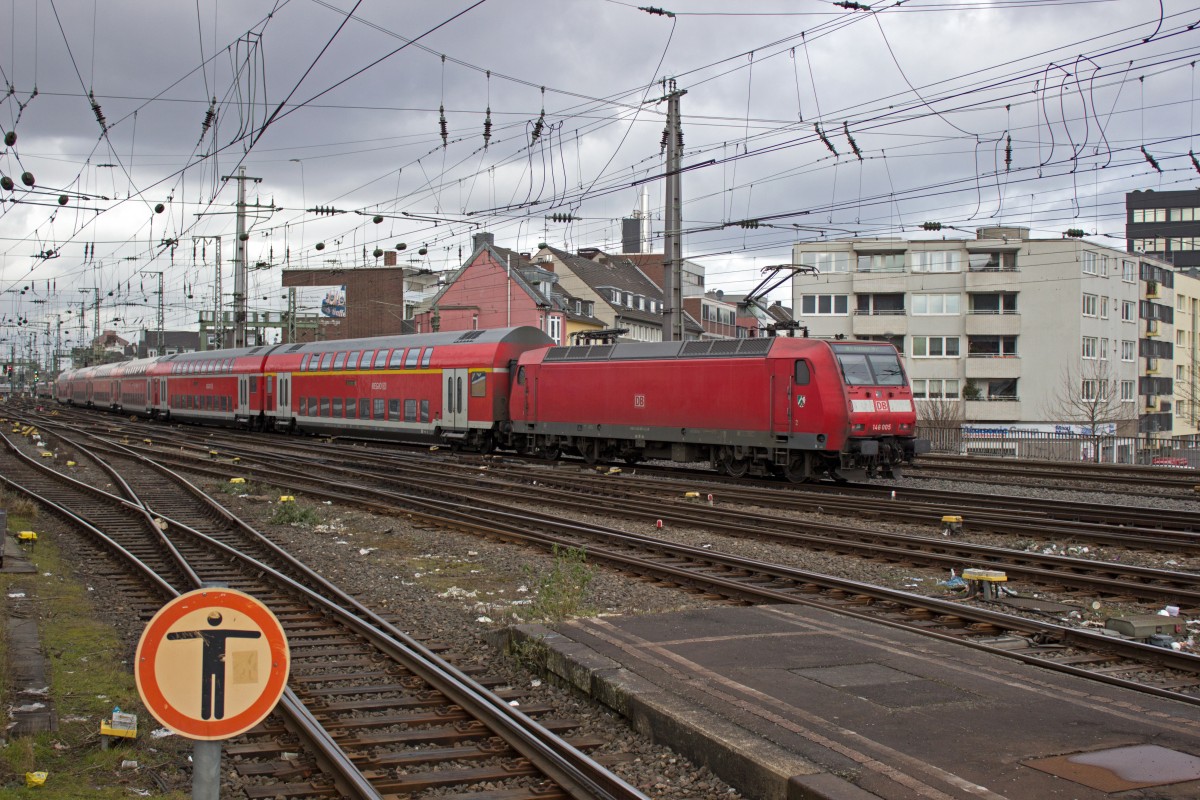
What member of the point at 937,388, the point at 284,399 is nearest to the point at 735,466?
the point at 284,399

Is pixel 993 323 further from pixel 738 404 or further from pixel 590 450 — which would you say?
pixel 738 404

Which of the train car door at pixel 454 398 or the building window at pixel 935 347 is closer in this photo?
the train car door at pixel 454 398

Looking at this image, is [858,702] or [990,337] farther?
[990,337]

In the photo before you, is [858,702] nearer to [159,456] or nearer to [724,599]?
[724,599]

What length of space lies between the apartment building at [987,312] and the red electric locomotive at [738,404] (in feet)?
105

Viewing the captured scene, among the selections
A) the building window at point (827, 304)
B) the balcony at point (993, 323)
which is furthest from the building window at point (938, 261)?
the building window at point (827, 304)

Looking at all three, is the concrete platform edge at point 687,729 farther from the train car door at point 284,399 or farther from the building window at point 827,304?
the building window at point 827,304

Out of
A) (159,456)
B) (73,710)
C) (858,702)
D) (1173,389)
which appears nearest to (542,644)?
(858,702)

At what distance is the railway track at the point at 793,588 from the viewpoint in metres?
8.09

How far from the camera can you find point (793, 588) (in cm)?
1121

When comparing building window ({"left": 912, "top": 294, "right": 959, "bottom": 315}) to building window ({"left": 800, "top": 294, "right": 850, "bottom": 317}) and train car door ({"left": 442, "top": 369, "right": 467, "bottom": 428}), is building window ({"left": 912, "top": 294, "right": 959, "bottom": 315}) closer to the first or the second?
building window ({"left": 800, "top": 294, "right": 850, "bottom": 317})

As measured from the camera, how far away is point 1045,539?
48.6 feet

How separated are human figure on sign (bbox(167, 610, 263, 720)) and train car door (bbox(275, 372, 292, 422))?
127ft

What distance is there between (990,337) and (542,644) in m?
55.1
